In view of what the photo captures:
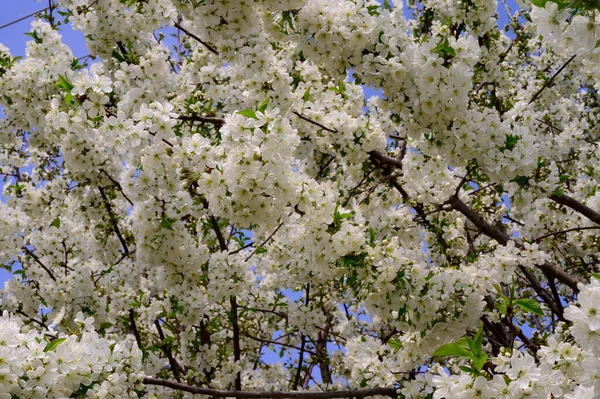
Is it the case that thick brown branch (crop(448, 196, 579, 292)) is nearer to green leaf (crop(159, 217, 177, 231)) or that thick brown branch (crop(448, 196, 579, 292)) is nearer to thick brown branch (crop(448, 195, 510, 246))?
thick brown branch (crop(448, 195, 510, 246))

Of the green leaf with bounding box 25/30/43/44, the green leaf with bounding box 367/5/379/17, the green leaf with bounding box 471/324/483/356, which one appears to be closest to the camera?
the green leaf with bounding box 471/324/483/356

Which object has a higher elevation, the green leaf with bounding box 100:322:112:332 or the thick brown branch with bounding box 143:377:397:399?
the green leaf with bounding box 100:322:112:332

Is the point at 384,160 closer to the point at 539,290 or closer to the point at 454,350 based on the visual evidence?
the point at 539,290

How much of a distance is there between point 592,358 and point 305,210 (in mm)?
1781

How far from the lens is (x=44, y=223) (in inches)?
325

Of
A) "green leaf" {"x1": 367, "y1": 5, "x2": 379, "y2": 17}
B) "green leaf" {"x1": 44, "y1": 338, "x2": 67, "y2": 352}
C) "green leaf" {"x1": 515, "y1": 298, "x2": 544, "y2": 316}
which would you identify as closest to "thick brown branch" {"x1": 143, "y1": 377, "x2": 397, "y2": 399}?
"green leaf" {"x1": 44, "y1": 338, "x2": 67, "y2": 352}

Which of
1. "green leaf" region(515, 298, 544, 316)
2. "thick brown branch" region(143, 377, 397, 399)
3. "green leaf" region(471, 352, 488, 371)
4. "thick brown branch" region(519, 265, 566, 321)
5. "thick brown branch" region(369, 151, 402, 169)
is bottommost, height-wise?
"green leaf" region(471, 352, 488, 371)

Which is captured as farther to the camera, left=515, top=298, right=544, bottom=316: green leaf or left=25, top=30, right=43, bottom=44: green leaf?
left=25, top=30, right=43, bottom=44: green leaf

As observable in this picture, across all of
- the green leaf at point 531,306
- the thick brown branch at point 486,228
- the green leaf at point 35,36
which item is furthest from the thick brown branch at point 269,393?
the green leaf at point 35,36

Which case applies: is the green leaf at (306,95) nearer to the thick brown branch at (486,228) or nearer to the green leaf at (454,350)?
the thick brown branch at (486,228)

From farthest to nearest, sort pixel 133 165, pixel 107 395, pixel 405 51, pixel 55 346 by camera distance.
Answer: pixel 133 165
pixel 405 51
pixel 107 395
pixel 55 346

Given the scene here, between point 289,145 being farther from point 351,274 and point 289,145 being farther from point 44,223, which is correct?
point 44,223

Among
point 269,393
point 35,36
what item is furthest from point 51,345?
point 35,36

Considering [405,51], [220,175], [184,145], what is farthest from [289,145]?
[405,51]
